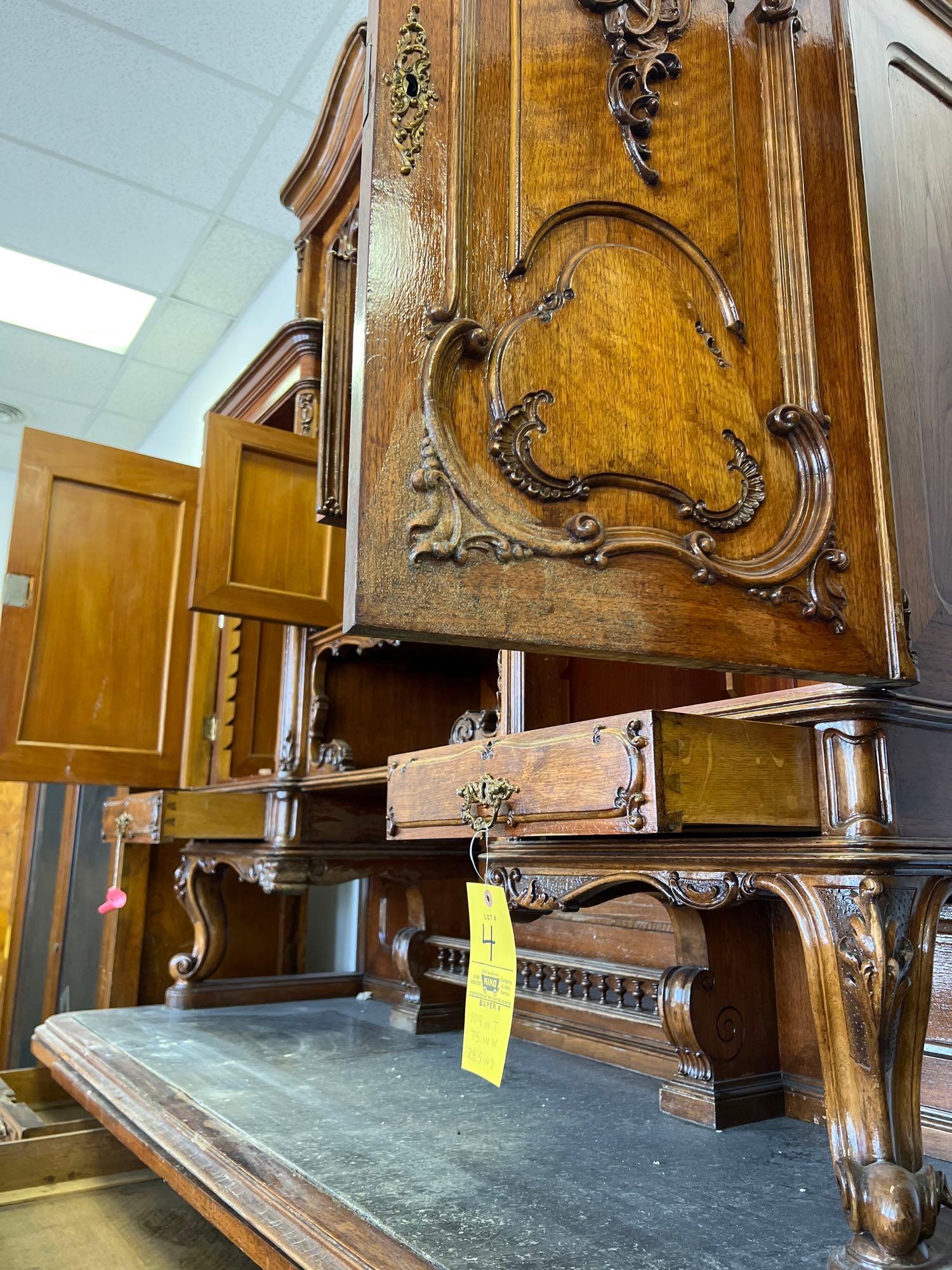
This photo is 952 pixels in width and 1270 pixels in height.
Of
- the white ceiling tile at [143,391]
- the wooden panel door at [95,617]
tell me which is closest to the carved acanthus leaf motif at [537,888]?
the wooden panel door at [95,617]

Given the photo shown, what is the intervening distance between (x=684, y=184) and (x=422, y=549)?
372mm

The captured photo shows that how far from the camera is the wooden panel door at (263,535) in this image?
64.6 inches

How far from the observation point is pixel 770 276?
721 millimetres

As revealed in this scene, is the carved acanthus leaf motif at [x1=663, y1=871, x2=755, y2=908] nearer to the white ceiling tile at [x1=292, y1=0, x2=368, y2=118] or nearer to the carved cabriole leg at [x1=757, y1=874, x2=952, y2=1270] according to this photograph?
the carved cabriole leg at [x1=757, y1=874, x2=952, y2=1270]

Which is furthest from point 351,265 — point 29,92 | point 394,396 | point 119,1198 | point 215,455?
point 119,1198

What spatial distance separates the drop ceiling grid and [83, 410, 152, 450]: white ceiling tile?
554 mm

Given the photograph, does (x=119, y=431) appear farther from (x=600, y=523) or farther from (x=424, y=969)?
(x=600, y=523)

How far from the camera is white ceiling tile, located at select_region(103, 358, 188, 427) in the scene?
3.42 m

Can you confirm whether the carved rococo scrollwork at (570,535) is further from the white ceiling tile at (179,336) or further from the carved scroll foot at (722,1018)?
the white ceiling tile at (179,336)

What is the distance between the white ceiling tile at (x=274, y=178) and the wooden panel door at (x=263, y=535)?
3.03ft

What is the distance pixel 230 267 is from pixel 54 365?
97cm

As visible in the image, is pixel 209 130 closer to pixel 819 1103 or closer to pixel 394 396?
pixel 394 396

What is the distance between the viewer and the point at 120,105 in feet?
7.32

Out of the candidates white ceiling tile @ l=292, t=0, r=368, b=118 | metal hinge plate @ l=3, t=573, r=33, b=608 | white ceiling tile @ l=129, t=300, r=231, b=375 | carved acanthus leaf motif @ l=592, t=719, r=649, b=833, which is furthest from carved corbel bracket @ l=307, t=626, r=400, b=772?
white ceiling tile @ l=129, t=300, r=231, b=375
